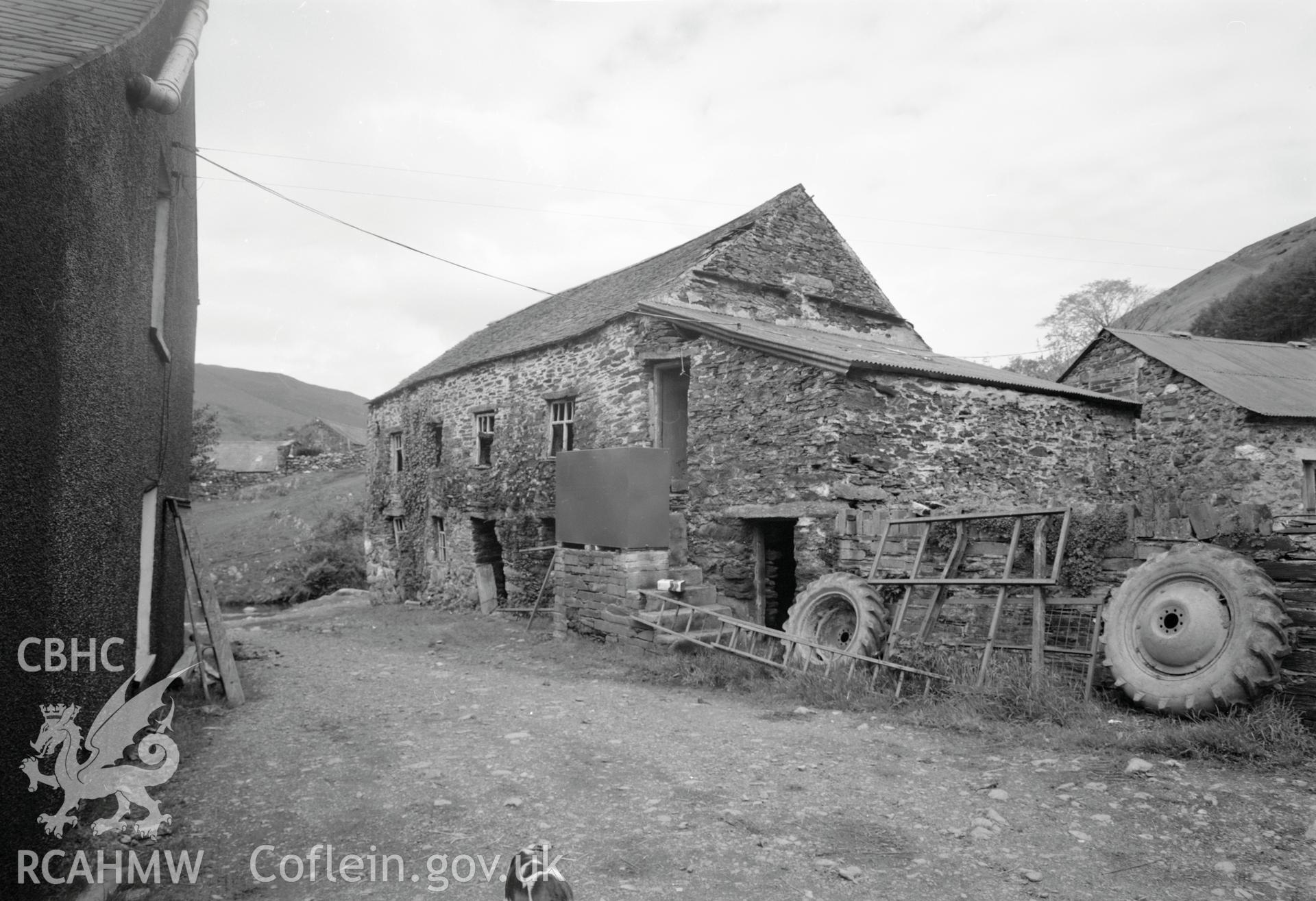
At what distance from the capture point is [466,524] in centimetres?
1639

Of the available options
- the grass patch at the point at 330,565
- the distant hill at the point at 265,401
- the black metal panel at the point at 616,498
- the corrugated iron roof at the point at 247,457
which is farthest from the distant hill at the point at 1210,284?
the distant hill at the point at 265,401

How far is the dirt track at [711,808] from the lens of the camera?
3.64 m

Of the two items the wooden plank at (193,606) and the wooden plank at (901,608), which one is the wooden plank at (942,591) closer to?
the wooden plank at (901,608)

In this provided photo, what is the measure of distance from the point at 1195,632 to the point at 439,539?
14818mm

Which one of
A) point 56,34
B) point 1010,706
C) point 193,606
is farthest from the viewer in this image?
point 193,606

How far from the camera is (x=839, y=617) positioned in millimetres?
8344

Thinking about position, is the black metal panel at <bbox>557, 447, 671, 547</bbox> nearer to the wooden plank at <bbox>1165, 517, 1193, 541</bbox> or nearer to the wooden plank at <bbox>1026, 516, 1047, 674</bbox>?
the wooden plank at <bbox>1026, 516, 1047, 674</bbox>

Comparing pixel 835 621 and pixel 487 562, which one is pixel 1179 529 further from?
pixel 487 562

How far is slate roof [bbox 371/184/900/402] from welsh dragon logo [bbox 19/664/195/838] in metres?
8.94

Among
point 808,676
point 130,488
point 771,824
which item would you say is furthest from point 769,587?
point 130,488

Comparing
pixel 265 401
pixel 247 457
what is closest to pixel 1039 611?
pixel 247 457

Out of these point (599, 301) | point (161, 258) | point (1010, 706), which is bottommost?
point (1010, 706)

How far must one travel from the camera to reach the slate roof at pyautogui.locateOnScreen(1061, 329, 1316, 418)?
13430 millimetres

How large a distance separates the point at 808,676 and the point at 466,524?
34.2ft
